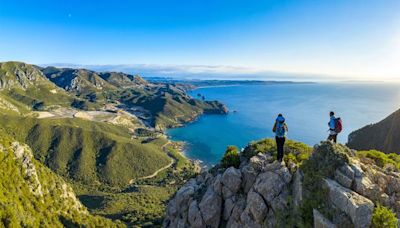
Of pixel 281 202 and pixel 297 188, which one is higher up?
pixel 297 188

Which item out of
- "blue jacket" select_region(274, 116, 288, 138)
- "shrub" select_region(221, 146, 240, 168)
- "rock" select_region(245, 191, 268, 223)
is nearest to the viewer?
"rock" select_region(245, 191, 268, 223)

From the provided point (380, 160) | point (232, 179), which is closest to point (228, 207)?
point (232, 179)

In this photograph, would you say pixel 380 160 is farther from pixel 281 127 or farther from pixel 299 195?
pixel 299 195

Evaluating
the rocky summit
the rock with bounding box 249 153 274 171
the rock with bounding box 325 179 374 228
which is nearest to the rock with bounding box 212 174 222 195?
the rocky summit

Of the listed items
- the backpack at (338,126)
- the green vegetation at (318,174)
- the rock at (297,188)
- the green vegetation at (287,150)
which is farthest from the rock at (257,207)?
the backpack at (338,126)

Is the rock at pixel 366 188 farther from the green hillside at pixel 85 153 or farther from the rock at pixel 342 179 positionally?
the green hillside at pixel 85 153

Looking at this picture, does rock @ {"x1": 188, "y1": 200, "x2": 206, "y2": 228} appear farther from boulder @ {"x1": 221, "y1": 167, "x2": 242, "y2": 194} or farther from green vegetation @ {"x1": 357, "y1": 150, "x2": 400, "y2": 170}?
green vegetation @ {"x1": 357, "y1": 150, "x2": 400, "y2": 170}
